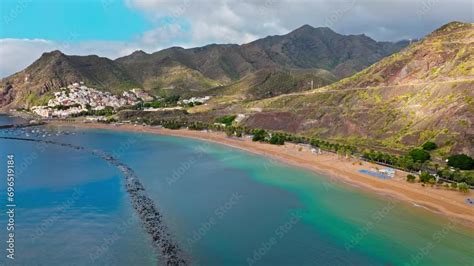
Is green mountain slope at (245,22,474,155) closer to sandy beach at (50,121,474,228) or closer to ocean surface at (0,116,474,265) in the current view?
sandy beach at (50,121,474,228)

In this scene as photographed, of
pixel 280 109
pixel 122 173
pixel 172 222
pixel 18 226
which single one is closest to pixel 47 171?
pixel 122 173

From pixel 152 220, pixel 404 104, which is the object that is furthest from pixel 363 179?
pixel 404 104

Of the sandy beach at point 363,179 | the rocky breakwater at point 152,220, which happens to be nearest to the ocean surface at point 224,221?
the rocky breakwater at point 152,220

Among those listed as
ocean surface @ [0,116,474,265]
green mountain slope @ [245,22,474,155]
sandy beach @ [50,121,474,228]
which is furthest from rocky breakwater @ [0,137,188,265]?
green mountain slope @ [245,22,474,155]

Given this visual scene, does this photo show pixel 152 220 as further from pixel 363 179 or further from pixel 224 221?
pixel 363 179

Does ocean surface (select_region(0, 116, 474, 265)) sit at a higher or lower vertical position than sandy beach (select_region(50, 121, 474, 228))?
lower

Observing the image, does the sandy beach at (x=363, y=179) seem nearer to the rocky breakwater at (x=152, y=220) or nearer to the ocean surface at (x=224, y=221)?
the ocean surface at (x=224, y=221)
